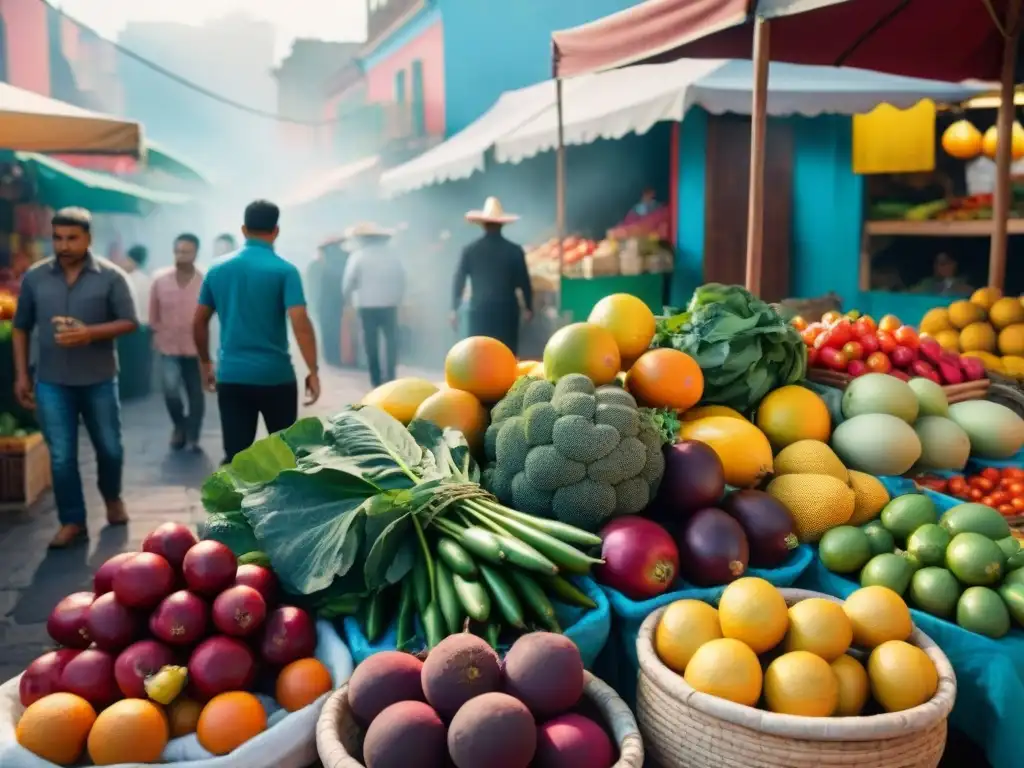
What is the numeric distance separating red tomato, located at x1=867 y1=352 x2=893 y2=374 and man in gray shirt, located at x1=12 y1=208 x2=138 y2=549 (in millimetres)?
3731

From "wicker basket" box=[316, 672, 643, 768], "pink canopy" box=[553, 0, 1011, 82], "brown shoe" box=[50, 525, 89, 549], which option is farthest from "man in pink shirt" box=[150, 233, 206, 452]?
"wicker basket" box=[316, 672, 643, 768]

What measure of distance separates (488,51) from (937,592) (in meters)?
14.7

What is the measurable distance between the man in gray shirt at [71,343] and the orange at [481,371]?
2970 mm

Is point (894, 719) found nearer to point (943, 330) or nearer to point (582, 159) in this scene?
point (943, 330)

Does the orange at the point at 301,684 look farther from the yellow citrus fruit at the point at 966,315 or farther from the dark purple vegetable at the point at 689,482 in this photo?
the yellow citrus fruit at the point at 966,315

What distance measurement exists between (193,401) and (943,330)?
597cm

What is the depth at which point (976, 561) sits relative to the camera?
210 cm

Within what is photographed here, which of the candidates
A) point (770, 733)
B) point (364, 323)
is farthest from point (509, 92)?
point (770, 733)

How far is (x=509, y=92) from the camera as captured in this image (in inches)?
591

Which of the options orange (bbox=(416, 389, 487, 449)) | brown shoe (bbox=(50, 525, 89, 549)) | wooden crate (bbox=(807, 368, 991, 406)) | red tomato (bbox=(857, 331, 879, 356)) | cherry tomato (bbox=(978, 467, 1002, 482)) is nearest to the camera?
orange (bbox=(416, 389, 487, 449))

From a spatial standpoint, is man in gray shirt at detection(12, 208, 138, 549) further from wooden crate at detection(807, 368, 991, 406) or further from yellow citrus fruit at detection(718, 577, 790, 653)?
yellow citrus fruit at detection(718, 577, 790, 653)

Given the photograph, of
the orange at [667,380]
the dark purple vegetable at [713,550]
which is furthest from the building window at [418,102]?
the dark purple vegetable at [713,550]

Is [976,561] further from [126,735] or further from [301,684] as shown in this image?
[126,735]

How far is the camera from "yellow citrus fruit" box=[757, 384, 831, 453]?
277 centimetres
